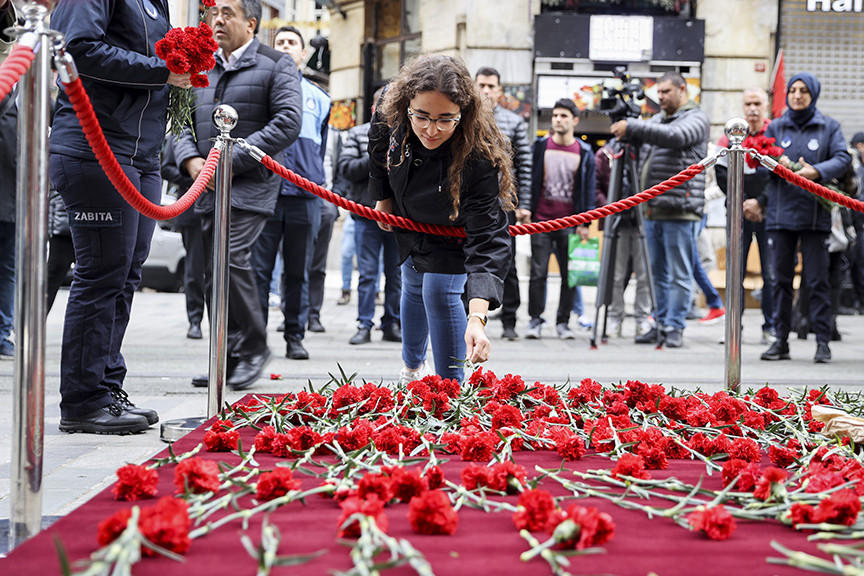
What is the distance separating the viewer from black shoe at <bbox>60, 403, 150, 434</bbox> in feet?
13.4

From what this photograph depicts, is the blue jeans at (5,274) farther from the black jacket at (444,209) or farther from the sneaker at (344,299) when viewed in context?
the sneaker at (344,299)

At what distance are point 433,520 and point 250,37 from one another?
415 centimetres

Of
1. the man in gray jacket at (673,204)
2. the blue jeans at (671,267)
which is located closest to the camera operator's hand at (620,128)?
the man in gray jacket at (673,204)

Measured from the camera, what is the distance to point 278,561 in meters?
1.79

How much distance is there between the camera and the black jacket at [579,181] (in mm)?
8664

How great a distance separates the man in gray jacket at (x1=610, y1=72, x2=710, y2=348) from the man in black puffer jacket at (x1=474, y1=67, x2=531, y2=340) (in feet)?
3.09

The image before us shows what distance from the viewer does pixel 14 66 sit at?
7.60 feet

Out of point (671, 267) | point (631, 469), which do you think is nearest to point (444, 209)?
point (631, 469)

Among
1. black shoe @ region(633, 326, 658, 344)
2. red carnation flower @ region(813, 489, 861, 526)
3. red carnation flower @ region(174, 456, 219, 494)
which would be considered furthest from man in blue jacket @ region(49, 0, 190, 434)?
black shoe @ region(633, 326, 658, 344)

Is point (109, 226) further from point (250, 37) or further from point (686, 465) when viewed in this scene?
point (686, 465)

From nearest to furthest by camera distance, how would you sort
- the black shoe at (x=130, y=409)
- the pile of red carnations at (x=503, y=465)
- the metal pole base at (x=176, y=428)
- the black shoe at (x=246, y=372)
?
the pile of red carnations at (x=503, y=465)
the metal pole base at (x=176, y=428)
the black shoe at (x=130, y=409)
the black shoe at (x=246, y=372)

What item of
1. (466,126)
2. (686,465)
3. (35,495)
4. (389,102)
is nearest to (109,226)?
(389,102)

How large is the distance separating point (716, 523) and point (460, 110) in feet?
6.74

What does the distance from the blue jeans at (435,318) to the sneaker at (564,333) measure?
4.42 m
